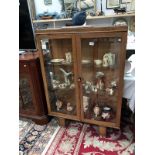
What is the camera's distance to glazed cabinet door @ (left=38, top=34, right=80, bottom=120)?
163 centimetres

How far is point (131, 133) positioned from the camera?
5.73 ft

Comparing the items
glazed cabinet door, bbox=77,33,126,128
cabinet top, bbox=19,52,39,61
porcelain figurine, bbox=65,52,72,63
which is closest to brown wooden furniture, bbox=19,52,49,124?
cabinet top, bbox=19,52,39,61

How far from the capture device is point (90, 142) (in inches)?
65.8

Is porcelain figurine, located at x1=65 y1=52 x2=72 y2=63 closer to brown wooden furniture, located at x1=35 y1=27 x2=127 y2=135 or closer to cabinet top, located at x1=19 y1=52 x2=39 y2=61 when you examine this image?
brown wooden furniture, located at x1=35 y1=27 x2=127 y2=135

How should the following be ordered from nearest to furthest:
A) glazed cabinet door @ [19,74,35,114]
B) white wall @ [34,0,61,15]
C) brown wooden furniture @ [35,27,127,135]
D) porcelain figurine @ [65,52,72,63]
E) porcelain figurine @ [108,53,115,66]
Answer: brown wooden furniture @ [35,27,127,135]
porcelain figurine @ [108,53,115,66]
porcelain figurine @ [65,52,72,63]
glazed cabinet door @ [19,74,35,114]
white wall @ [34,0,61,15]

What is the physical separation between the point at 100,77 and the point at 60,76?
46cm

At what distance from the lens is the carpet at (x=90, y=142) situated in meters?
1.56

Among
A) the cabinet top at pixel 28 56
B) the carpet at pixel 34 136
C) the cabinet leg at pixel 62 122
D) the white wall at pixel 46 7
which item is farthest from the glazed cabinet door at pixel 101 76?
the white wall at pixel 46 7

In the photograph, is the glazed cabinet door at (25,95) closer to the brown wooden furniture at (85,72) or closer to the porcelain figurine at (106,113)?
the brown wooden furniture at (85,72)

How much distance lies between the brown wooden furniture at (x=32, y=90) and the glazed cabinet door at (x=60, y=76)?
107mm

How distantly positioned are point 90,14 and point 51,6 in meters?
0.82

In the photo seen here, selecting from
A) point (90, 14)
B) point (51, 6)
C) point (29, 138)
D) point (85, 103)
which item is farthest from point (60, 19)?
point (29, 138)

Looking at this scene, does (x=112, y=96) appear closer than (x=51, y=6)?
Yes
